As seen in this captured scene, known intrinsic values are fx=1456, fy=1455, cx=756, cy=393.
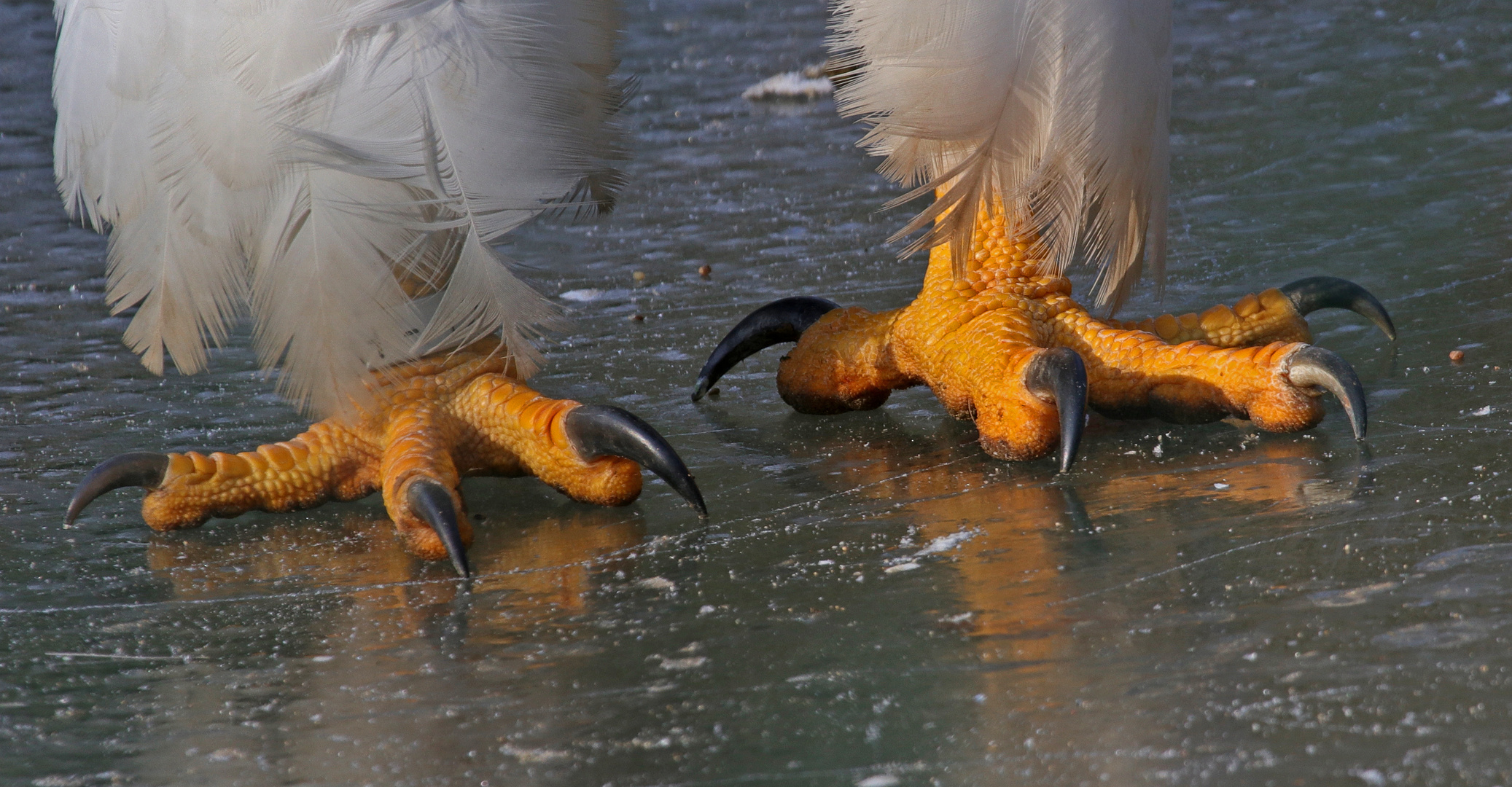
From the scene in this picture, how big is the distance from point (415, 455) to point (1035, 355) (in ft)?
3.38

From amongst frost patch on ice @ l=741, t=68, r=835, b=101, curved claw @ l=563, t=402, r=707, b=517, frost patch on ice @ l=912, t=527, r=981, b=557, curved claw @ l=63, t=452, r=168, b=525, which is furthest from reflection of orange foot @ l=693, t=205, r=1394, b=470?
frost patch on ice @ l=741, t=68, r=835, b=101

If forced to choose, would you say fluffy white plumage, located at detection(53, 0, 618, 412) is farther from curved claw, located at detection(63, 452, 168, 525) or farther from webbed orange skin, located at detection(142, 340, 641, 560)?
curved claw, located at detection(63, 452, 168, 525)

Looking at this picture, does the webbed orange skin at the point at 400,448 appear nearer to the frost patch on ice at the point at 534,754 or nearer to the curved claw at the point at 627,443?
the curved claw at the point at 627,443

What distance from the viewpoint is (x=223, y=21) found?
7.25ft

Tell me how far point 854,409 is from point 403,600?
1.10 m

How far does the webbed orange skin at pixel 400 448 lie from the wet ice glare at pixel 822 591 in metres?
0.06

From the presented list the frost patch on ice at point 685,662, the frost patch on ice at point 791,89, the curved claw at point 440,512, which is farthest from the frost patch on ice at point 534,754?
the frost patch on ice at point 791,89

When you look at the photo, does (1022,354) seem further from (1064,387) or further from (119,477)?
(119,477)

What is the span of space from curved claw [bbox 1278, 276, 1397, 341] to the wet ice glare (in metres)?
0.08

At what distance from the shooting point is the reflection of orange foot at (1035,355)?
237 centimetres

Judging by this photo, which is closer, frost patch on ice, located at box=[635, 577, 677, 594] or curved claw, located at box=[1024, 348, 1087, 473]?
frost patch on ice, located at box=[635, 577, 677, 594]

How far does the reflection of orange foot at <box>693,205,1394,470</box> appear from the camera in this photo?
2.37m

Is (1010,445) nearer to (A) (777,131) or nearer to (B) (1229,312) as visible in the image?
(B) (1229,312)

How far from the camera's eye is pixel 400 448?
2.38 m
